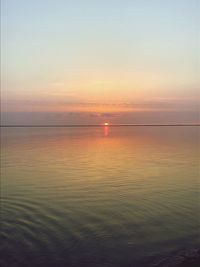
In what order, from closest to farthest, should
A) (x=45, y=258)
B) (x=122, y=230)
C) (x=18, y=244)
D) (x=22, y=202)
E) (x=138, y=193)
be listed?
(x=45, y=258) → (x=18, y=244) → (x=122, y=230) → (x=22, y=202) → (x=138, y=193)

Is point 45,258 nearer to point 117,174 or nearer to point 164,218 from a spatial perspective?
point 164,218

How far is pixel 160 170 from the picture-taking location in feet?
82.5

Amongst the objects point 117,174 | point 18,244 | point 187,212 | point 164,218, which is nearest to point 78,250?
point 18,244

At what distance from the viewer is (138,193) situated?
713 inches

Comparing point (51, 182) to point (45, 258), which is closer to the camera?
point (45, 258)

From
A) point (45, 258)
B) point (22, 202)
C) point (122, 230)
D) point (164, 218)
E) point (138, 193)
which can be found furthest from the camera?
point (138, 193)

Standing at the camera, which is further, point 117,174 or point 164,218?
point 117,174

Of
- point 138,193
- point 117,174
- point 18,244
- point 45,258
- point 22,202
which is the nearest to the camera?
point 45,258

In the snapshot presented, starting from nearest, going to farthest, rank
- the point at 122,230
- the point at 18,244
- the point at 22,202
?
the point at 18,244 → the point at 122,230 → the point at 22,202

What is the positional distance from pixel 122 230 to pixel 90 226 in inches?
49.2

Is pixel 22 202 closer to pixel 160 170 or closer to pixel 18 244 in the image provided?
pixel 18 244

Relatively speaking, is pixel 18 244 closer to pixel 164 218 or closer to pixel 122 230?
pixel 122 230

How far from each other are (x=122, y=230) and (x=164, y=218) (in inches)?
87.5

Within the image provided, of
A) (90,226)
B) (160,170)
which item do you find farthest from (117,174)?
(90,226)
